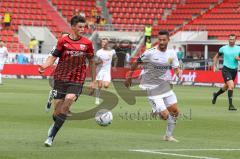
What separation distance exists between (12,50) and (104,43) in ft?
94.2

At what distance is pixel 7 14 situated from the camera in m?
57.5

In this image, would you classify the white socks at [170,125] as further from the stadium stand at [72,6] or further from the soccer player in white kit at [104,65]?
the stadium stand at [72,6]

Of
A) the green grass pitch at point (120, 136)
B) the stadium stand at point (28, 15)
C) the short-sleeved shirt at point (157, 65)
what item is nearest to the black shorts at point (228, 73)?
the green grass pitch at point (120, 136)

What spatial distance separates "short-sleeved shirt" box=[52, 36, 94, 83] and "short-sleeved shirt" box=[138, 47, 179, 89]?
6.16 feet

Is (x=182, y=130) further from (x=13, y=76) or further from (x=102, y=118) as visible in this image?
(x=13, y=76)

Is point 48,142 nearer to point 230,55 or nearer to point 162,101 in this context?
point 162,101

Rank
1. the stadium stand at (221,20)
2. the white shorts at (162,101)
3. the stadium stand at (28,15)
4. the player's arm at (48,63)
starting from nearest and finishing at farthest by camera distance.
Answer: the player's arm at (48,63), the white shorts at (162,101), the stadium stand at (221,20), the stadium stand at (28,15)

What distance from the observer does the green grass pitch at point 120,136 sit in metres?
12.8

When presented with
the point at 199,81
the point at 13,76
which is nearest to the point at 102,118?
the point at 199,81

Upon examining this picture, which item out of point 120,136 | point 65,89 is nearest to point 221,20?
point 120,136

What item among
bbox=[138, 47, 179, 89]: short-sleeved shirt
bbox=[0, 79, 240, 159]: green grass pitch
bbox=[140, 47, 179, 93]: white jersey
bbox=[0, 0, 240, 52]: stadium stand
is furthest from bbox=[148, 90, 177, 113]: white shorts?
bbox=[0, 0, 240, 52]: stadium stand

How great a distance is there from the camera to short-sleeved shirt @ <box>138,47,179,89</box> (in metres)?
15.8

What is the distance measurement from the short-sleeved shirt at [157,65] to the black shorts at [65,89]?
2.12m

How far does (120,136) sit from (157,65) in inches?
65.1
